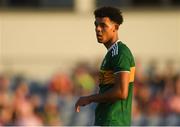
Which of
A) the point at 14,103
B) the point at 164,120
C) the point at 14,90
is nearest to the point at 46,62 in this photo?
the point at 14,90

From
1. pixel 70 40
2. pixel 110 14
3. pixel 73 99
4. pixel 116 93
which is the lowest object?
pixel 73 99

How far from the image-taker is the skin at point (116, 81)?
23.1 feet

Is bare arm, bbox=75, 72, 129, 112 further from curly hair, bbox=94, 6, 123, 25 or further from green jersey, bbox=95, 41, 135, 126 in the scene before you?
curly hair, bbox=94, 6, 123, 25

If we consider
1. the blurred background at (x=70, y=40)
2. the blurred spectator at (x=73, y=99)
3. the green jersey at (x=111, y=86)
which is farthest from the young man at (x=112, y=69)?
the blurred background at (x=70, y=40)

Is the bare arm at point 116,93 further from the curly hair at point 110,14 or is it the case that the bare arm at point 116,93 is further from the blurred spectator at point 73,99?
the blurred spectator at point 73,99

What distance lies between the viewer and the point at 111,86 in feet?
23.7

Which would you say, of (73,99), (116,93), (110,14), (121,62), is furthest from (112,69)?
(73,99)

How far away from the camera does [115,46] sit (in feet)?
23.8

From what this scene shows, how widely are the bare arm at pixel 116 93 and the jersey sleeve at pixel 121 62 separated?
2.0 inches

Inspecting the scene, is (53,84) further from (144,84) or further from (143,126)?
(143,126)

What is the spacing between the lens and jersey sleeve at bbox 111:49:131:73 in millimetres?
7113

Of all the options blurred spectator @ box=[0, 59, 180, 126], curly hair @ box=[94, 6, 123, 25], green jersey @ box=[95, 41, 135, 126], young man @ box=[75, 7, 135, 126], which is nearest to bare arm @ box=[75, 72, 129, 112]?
young man @ box=[75, 7, 135, 126]

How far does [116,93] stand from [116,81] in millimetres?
109

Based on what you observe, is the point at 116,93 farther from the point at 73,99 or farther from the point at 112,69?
the point at 73,99
